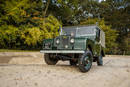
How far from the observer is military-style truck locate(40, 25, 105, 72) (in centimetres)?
461

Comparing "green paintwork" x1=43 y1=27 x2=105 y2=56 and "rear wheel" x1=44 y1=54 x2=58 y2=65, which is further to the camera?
"rear wheel" x1=44 y1=54 x2=58 y2=65

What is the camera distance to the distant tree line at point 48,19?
1201 centimetres

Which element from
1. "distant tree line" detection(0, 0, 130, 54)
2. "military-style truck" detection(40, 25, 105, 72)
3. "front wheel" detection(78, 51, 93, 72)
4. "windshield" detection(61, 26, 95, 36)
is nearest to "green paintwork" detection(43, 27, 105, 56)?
"military-style truck" detection(40, 25, 105, 72)

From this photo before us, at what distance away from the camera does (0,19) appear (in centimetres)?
1147

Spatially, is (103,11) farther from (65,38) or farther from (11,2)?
(65,38)

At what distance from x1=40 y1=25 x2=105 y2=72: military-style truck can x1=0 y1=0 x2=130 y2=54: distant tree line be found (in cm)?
140

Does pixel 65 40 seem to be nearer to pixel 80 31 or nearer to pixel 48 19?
pixel 80 31

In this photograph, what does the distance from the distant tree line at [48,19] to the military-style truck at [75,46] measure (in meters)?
1.40

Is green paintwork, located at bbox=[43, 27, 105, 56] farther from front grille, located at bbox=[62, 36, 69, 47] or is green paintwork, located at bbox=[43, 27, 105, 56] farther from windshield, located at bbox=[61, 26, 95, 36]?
windshield, located at bbox=[61, 26, 95, 36]

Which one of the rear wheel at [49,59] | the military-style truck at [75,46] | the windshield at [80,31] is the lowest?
the rear wheel at [49,59]

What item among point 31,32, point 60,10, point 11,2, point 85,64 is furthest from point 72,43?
point 60,10

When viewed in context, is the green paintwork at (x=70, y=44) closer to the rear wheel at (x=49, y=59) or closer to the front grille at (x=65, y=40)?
the front grille at (x=65, y=40)

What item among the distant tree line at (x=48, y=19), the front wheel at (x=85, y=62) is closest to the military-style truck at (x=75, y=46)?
the front wheel at (x=85, y=62)

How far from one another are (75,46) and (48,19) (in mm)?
10554
